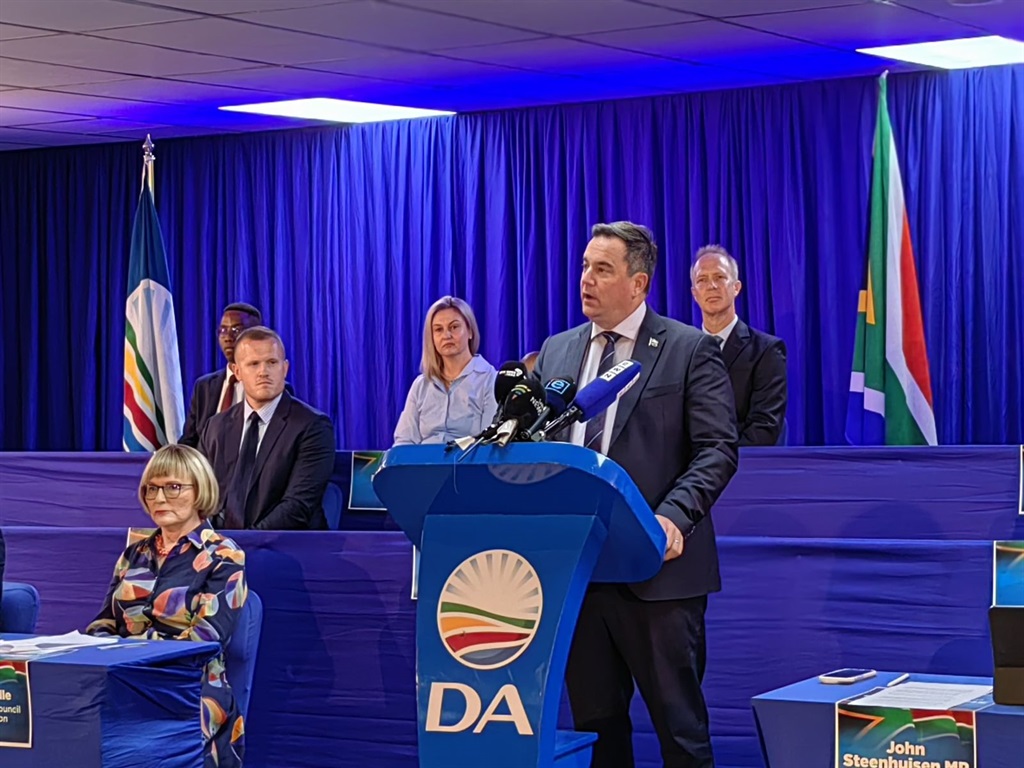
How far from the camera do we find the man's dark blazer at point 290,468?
5.25 metres

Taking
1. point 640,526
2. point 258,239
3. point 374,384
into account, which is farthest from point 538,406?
point 258,239

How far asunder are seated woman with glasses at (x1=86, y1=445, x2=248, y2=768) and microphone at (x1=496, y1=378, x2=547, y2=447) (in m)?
1.81

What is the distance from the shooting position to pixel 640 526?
2.39 m

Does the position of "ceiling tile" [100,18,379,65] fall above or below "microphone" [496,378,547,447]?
above

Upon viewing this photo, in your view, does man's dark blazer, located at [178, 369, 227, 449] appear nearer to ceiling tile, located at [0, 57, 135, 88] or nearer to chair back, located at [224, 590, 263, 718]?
ceiling tile, located at [0, 57, 135, 88]

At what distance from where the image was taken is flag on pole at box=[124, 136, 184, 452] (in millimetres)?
8992

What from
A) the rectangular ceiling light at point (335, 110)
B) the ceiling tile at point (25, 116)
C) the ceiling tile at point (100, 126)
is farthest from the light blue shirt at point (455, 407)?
the ceiling tile at point (100, 126)

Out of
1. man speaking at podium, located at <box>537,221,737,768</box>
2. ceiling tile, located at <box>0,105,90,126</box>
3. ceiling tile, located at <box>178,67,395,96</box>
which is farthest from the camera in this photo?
ceiling tile, located at <box>0,105,90,126</box>

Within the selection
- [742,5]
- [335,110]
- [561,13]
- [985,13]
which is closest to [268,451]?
[561,13]

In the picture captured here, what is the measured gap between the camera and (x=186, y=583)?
404 centimetres

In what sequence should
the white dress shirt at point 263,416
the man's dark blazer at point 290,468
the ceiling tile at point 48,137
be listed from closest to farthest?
the man's dark blazer at point 290,468 → the white dress shirt at point 263,416 → the ceiling tile at point 48,137

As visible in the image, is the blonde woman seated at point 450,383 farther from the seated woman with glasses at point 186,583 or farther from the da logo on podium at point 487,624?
the da logo on podium at point 487,624

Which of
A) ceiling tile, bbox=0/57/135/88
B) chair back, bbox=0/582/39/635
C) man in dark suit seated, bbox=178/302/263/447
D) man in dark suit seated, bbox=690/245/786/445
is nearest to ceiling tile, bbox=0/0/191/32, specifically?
ceiling tile, bbox=0/57/135/88

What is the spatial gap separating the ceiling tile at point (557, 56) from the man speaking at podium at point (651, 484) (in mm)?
4300
